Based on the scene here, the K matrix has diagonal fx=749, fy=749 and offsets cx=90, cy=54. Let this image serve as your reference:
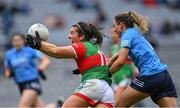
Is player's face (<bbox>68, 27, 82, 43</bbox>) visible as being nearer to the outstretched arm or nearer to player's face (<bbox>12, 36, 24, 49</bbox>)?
the outstretched arm

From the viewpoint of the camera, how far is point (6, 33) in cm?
2298

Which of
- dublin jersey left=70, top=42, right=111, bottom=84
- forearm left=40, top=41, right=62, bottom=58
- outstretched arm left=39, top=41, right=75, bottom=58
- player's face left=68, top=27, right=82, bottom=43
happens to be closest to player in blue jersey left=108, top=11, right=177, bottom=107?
dublin jersey left=70, top=42, right=111, bottom=84

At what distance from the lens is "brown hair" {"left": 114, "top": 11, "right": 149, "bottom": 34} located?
10789 millimetres

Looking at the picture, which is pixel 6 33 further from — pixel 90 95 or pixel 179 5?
pixel 90 95

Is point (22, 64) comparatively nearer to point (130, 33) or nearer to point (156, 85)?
point (130, 33)

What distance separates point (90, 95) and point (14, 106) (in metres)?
8.99

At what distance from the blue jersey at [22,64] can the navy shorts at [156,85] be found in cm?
410

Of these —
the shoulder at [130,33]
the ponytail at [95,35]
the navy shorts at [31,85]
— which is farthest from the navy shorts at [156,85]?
the navy shorts at [31,85]

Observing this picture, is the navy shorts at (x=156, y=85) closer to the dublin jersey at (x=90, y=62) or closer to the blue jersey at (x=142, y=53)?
the blue jersey at (x=142, y=53)

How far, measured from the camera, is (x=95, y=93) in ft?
33.1

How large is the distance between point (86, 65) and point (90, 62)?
7 centimetres

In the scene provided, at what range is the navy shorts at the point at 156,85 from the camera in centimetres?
1060

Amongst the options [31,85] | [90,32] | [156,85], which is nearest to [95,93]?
[90,32]

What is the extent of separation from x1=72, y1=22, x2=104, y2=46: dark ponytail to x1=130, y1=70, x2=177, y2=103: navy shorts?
81 centimetres
